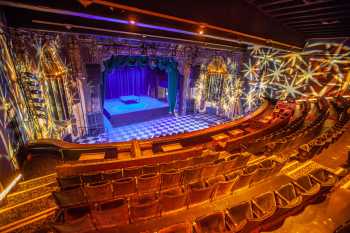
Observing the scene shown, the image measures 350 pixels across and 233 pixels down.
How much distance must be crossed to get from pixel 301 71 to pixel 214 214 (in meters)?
10.3

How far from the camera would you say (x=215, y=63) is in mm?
12719

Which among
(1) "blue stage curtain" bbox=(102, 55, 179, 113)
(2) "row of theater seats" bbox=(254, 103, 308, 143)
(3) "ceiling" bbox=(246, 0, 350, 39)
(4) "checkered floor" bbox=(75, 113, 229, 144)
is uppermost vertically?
(3) "ceiling" bbox=(246, 0, 350, 39)

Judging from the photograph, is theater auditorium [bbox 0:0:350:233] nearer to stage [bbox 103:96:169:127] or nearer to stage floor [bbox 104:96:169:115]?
stage [bbox 103:96:169:127]

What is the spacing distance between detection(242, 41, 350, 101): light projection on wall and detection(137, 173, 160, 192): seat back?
1020 cm

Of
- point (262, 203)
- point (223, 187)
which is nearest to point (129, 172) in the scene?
point (223, 187)

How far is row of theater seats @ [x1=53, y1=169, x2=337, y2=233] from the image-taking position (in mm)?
2066

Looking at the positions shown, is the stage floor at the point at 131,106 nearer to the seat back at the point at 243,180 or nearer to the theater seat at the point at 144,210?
the theater seat at the point at 144,210

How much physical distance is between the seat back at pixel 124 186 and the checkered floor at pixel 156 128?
674 cm

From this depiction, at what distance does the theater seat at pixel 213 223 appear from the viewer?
7.27ft

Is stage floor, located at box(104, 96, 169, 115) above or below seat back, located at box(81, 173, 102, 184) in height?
below

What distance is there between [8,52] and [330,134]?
9.45 metres

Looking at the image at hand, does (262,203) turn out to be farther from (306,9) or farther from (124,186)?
(306,9)

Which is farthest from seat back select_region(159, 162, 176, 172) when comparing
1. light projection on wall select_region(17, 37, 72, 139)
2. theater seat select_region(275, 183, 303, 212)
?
light projection on wall select_region(17, 37, 72, 139)

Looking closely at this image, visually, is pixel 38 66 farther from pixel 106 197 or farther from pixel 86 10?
pixel 106 197
